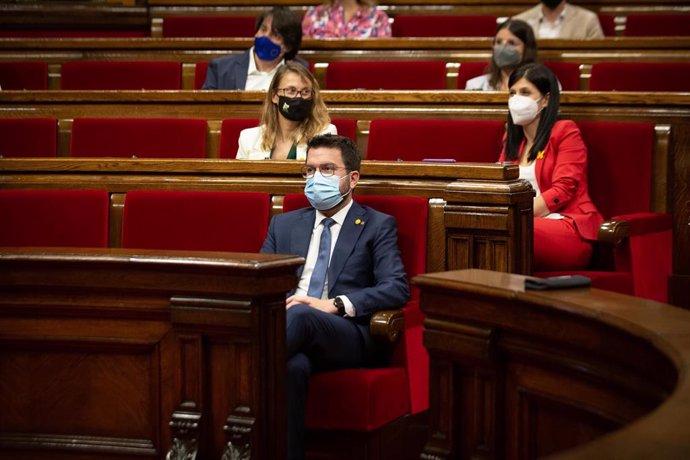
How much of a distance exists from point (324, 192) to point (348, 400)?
0.23 meters

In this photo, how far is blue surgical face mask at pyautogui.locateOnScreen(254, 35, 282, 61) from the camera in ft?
5.78

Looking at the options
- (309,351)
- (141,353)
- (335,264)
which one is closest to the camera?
(141,353)

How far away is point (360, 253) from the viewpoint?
115 centimetres

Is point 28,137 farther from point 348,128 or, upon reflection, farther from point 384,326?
point 384,326

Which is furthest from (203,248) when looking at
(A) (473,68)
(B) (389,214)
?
(A) (473,68)

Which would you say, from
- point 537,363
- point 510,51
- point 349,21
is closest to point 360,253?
point 537,363

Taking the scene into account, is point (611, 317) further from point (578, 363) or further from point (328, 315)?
point (328, 315)

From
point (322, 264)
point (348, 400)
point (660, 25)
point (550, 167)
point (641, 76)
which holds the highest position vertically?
point (660, 25)

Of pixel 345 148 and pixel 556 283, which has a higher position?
pixel 345 148

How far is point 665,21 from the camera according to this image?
6.97ft

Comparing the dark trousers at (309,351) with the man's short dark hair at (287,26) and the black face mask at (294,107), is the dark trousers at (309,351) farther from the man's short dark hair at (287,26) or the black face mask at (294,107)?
the man's short dark hair at (287,26)

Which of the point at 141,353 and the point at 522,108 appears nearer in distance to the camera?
the point at 141,353

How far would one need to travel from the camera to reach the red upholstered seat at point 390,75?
1.87m

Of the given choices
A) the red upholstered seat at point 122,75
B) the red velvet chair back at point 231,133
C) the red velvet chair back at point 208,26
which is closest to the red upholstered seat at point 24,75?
the red upholstered seat at point 122,75
